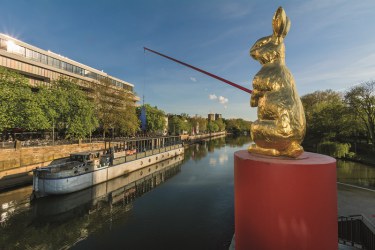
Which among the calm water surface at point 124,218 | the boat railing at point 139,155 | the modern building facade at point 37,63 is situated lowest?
the calm water surface at point 124,218

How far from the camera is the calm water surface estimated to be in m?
14.6

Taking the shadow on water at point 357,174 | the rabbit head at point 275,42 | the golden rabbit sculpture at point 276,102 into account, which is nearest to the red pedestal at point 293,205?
the golden rabbit sculpture at point 276,102

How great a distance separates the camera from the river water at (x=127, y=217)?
14641mm

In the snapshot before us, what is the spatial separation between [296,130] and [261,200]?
8.35ft

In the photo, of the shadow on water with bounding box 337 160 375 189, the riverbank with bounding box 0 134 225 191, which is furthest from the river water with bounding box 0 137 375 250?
the riverbank with bounding box 0 134 225 191

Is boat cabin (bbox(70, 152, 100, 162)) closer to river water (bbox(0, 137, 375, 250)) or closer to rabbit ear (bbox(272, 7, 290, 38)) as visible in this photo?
river water (bbox(0, 137, 375, 250))

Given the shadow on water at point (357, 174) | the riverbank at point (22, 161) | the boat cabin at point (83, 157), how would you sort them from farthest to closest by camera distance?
1. the boat cabin at point (83, 157)
2. the riverbank at point (22, 161)
3. the shadow on water at point (357, 174)

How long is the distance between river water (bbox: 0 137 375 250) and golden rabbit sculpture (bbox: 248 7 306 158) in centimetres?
907

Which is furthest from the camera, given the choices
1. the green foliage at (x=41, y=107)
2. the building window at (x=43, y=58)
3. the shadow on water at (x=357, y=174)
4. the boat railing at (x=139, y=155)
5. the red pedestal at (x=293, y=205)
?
the building window at (x=43, y=58)

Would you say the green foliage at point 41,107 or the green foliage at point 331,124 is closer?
the green foliage at point 41,107

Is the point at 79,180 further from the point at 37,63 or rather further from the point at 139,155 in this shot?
the point at 37,63

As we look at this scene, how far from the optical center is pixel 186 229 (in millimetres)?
16297

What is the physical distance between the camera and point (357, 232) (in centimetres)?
1131

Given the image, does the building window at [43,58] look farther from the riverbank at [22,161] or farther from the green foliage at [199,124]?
the green foliage at [199,124]
